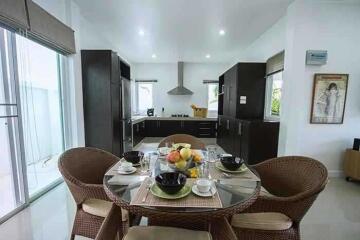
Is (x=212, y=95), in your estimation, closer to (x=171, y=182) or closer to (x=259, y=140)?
(x=259, y=140)

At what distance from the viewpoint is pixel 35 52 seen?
250 cm

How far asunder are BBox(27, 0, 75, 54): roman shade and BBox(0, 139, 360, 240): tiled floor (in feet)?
6.64

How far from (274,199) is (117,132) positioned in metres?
3.11

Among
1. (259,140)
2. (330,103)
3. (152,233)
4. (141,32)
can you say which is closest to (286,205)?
(152,233)

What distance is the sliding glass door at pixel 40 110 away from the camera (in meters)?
2.29

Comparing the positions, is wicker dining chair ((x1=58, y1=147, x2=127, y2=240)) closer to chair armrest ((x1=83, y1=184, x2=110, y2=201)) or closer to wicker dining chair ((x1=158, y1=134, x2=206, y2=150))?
chair armrest ((x1=83, y1=184, x2=110, y2=201))

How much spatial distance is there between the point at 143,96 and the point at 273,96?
4775mm

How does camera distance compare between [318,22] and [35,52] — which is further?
[318,22]

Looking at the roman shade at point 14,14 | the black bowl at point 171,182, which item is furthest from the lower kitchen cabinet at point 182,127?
the black bowl at point 171,182

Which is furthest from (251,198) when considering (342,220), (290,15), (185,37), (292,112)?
(185,37)

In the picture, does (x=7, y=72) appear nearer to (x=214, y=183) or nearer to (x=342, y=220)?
(x=214, y=183)

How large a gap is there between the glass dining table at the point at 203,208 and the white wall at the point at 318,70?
2258 mm

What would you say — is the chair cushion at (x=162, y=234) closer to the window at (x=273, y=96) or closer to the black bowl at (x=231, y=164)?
the black bowl at (x=231, y=164)

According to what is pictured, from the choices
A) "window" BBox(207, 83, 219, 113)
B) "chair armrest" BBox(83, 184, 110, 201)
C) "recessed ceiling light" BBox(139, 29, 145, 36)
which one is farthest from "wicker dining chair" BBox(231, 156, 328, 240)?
"window" BBox(207, 83, 219, 113)
